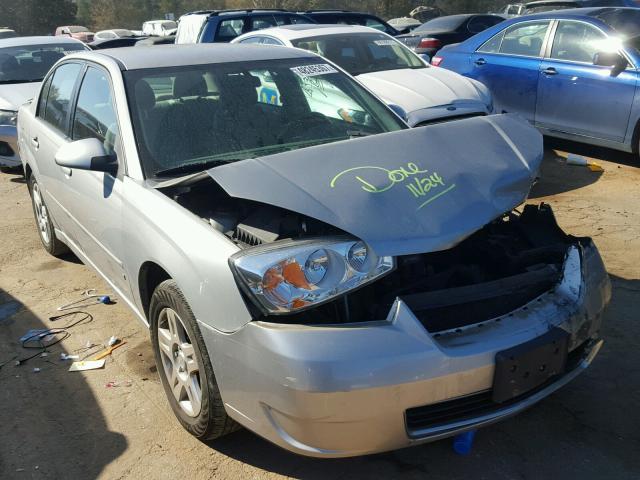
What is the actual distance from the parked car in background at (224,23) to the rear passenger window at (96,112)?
23.2ft

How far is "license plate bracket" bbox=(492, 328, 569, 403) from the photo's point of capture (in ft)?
7.72

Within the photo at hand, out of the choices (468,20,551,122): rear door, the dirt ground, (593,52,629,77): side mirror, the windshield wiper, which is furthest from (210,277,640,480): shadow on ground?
(468,20,551,122): rear door

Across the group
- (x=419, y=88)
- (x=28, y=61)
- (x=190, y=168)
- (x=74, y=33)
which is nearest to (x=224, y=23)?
(x=28, y=61)

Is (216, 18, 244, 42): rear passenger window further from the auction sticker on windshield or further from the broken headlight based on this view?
the broken headlight

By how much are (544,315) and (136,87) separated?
7.76ft

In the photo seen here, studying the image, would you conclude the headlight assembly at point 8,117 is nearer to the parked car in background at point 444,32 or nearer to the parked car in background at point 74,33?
the parked car in background at point 444,32

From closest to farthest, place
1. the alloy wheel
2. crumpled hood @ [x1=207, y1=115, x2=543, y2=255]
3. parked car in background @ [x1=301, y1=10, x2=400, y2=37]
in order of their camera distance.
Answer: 1. crumpled hood @ [x1=207, y1=115, x2=543, y2=255]
2. the alloy wheel
3. parked car in background @ [x1=301, y1=10, x2=400, y2=37]

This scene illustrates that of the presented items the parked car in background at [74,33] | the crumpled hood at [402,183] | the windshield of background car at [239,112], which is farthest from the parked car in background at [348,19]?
the parked car in background at [74,33]

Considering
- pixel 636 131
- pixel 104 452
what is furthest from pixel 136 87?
pixel 636 131

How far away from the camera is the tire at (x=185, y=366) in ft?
8.70

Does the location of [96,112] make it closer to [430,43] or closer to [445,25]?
[430,43]

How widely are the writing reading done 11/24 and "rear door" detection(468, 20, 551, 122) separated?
5.44 meters

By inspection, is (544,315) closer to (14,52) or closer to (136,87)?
(136,87)

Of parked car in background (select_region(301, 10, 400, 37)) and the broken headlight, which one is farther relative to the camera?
parked car in background (select_region(301, 10, 400, 37))
